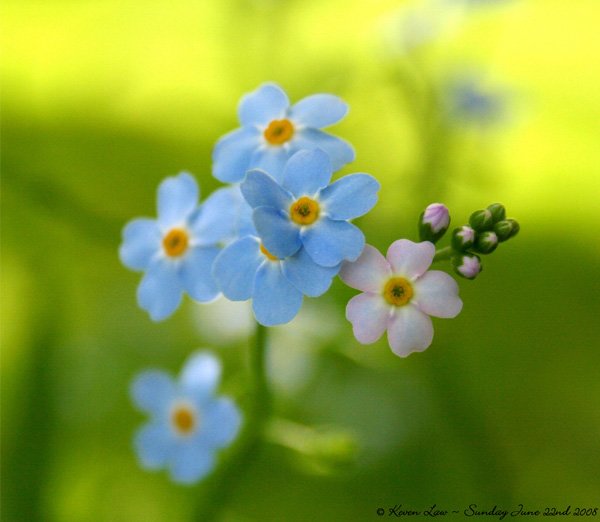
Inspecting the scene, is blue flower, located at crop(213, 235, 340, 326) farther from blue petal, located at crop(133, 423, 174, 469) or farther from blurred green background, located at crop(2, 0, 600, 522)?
blue petal, located at crop(133, 423, 174, 469)

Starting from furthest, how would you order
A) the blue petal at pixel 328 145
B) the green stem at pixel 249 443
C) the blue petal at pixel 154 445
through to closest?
the blue petal at pixel 154 445, the green stem at pixel 249 443, the blue petal at pixel 328 145

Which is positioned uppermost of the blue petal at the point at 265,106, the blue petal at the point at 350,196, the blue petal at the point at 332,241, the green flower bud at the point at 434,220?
the blue petal at the point at 265,106

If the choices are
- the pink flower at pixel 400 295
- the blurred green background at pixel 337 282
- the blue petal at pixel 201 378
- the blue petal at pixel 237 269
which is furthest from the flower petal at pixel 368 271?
the blue petal at pixel 201 378

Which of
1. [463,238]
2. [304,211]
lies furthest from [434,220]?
[304,211]

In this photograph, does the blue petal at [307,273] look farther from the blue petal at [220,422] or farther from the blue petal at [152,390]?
the blue petal at [152,390]

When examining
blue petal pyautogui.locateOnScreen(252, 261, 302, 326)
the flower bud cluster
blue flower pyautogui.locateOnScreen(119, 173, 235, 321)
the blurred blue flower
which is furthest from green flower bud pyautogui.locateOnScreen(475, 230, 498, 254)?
the blurred blue flower

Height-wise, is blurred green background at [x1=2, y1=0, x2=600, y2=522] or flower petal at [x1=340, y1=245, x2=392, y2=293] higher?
flower petal at [x1=340, y1=245, x2=392, y2=293]
